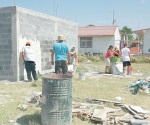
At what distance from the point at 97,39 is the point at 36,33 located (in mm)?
20346

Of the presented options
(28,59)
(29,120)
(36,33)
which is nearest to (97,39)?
(36,33)

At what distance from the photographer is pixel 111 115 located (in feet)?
20.2

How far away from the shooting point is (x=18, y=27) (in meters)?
10.8

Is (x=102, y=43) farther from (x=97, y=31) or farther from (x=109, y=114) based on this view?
(x=109, y=114)

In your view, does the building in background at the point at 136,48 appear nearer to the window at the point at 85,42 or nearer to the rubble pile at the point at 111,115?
the window at the point at 85,42

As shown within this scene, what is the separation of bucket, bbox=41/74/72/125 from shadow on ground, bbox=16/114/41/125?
36cm

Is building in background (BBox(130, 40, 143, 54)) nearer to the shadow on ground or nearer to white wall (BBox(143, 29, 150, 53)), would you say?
white wall (BBox(143, 29, 150, 53))

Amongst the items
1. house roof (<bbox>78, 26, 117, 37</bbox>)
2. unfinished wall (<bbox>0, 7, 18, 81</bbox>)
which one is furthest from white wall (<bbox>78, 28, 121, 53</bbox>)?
unfinished wall (<bbox>0, 7, 18, 81</bbox>)

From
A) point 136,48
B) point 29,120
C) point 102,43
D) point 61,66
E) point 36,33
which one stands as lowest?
point 29,120

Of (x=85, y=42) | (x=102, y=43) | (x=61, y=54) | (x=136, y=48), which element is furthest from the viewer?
(x=136, y=48)

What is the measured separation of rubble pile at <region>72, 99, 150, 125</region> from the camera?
5.84 metres

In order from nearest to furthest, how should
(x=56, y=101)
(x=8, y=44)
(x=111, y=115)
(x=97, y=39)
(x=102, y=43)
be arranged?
(x=56, y=101)
(x=111, y=115)
(x=8, y=44)
(x=102, y=43)
(x=97, y=39)

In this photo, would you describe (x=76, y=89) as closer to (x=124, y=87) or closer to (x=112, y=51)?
(x=124, y=87)

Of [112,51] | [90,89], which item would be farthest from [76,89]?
[112,51]
